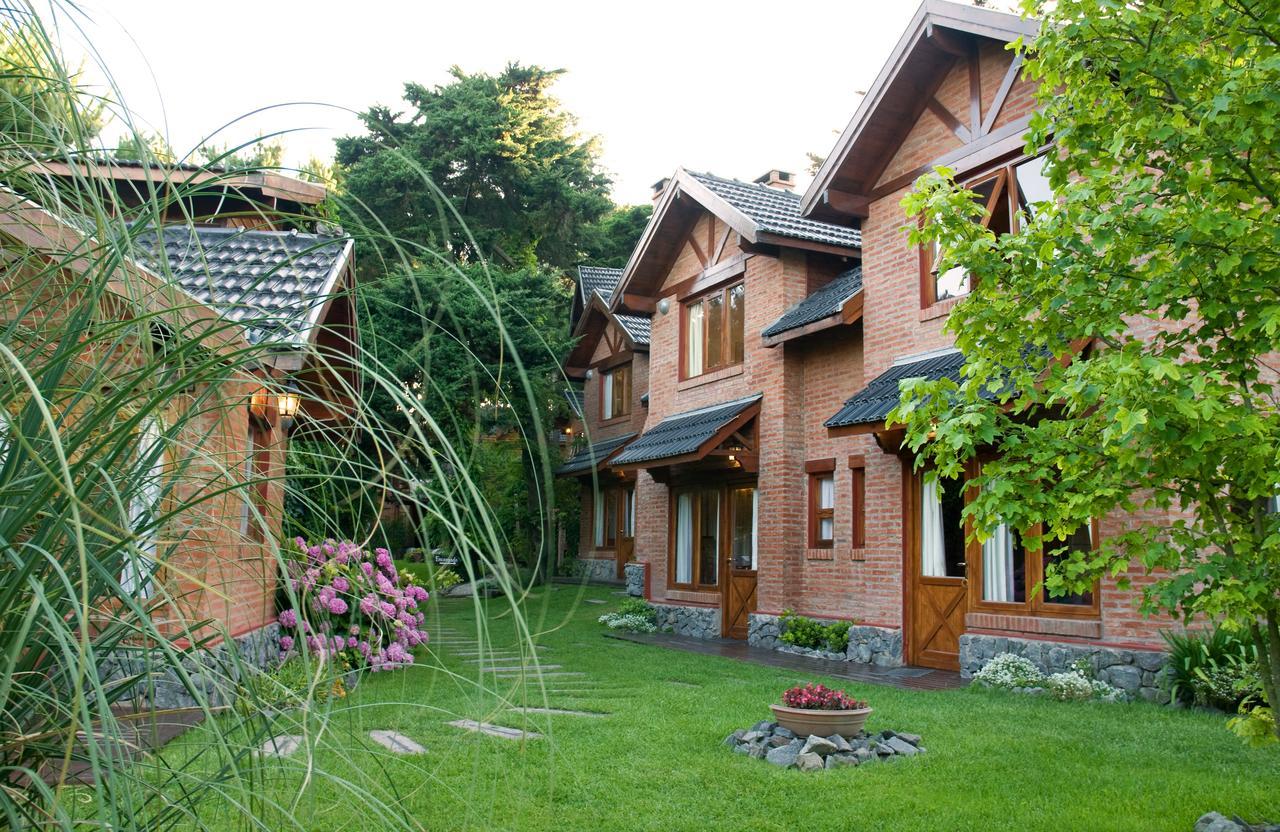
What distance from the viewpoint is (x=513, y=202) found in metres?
25.4

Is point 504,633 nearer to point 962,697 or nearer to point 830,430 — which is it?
point 830,430

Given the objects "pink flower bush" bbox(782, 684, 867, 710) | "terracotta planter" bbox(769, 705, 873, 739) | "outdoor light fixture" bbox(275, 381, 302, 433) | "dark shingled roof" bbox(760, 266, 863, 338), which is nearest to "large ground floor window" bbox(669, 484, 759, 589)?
"dark shingled roof" bbox(760, 266, 863, 338)

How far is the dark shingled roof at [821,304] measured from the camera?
11664 millimetres

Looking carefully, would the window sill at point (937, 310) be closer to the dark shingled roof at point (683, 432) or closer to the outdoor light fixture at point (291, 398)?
the dark shingled roof at point (683, 432)

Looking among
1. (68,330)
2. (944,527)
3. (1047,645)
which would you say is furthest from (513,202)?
(68,330)

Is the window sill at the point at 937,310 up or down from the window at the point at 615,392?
down

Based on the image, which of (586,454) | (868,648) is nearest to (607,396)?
(586,454)

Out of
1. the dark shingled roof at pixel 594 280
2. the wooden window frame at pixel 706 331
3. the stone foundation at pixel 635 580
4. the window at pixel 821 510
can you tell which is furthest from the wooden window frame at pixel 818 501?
the dark shingled roof at pixel 594 280

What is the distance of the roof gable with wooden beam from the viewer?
9.84 metres

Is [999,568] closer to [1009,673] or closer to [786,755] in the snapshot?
[1009,673]

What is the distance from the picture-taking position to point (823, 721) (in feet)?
19.0

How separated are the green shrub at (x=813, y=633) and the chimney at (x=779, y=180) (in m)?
10.1

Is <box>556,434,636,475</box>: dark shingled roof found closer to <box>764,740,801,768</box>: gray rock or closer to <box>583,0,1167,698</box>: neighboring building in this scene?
<box>583,0,1167,698</box>: neighboring building

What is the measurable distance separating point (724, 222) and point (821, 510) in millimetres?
4587
